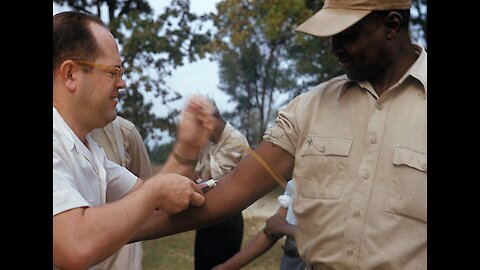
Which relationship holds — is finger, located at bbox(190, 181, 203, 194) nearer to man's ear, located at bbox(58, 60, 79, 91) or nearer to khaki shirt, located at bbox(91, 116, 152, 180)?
man's ear, located at bbox(58, 60, 79, 91)

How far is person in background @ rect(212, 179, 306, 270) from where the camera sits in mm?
4430

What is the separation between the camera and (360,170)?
254cm

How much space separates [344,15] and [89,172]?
47.8 inches

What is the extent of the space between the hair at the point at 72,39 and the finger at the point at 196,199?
0.76 metres

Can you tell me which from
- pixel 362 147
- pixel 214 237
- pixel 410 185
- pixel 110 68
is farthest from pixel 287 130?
pixel 214 237

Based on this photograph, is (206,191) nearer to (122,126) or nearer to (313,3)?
(122,126)

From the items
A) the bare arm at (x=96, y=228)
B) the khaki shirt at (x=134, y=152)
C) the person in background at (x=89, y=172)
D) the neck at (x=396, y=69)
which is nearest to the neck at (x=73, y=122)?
the person in background at (x=89, y=172)

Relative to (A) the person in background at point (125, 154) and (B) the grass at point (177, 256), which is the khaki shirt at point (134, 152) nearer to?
(A) the person in background at point (125, 154)

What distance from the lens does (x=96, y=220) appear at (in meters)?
2.11

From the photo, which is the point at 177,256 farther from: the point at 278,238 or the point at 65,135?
the point at 65,135

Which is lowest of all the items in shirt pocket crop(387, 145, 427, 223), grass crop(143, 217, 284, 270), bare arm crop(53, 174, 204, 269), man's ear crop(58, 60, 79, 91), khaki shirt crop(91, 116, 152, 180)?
grass crop(143, 217, 284, 270)

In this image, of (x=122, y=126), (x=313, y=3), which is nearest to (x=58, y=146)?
(x=122, y=126)

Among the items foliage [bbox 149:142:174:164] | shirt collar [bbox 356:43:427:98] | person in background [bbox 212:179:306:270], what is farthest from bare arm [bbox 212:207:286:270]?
shirt collar [bbox 356:43:427:98]

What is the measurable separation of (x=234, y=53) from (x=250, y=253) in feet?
43.6
